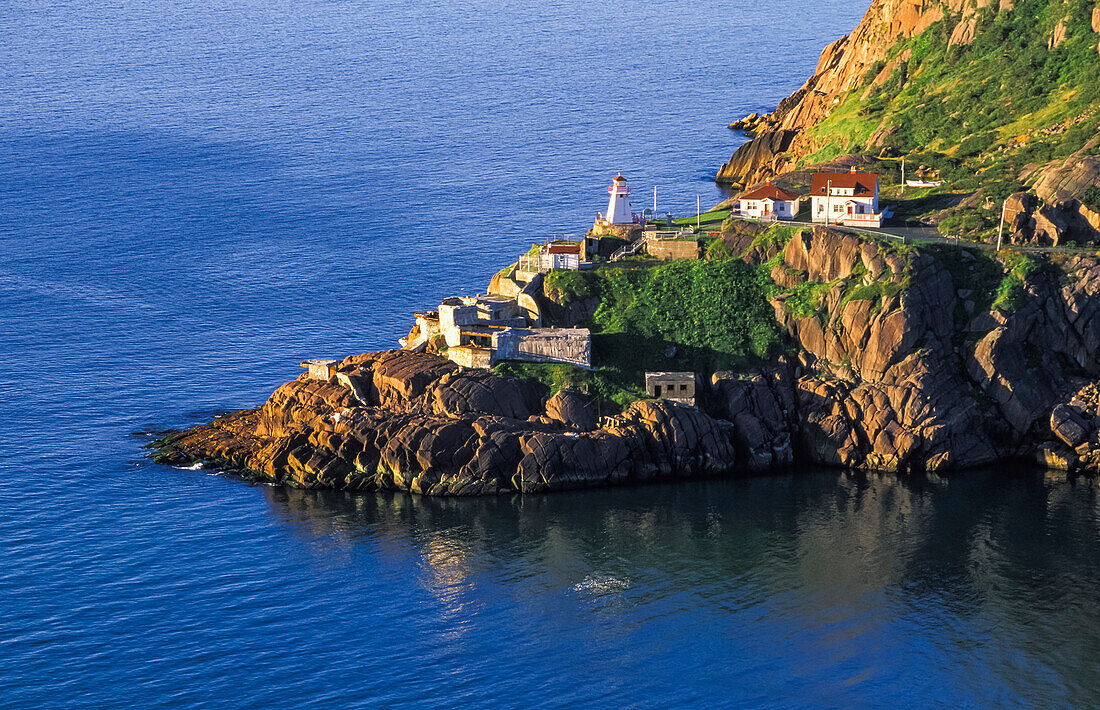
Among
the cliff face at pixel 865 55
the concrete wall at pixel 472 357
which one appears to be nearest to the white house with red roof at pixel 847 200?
the concrete wall at pixel 472 357

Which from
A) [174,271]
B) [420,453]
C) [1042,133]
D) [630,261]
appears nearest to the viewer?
[420,453]

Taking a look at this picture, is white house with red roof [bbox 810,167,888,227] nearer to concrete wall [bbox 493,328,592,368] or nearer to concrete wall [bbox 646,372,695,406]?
concrete wall [bbox 646,372,695,406]

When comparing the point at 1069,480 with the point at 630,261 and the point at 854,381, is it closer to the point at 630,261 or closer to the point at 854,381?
the point at 854,381

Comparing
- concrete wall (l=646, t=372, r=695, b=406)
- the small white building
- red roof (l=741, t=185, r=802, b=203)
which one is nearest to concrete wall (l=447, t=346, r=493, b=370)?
the small white building

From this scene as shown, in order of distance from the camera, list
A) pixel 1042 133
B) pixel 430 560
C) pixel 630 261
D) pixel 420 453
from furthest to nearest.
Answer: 1. pixel 1042 133
2. pixel 630 261
3. pixel 420 453
4. pixel 430 560

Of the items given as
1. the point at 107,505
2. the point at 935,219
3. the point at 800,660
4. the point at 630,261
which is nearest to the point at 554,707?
the point at 800,660

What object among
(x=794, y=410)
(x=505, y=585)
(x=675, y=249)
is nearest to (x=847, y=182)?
(x=675, y=249)

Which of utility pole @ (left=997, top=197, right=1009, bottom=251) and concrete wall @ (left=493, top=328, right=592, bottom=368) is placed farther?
utility pole @ (left=997, top=197, right=1009, bottom=251)
